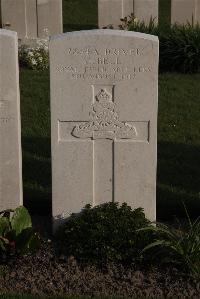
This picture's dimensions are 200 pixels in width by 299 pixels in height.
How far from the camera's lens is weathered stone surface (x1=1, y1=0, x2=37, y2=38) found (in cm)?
1417

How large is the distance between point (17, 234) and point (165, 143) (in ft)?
11.8

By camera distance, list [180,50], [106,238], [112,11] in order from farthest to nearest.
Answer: [112,11] → [180,50] → [106,238]

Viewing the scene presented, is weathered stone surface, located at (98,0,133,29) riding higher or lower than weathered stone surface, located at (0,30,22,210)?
higher

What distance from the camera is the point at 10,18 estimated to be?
1426 cm

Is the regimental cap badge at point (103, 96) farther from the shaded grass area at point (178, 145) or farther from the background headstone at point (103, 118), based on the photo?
the shaded grass area at point (178, 145)

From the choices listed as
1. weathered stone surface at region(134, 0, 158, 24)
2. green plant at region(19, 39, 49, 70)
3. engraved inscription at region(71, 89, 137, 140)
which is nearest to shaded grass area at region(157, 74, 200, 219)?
engraved inscription at region(71, 89, 137, 140)

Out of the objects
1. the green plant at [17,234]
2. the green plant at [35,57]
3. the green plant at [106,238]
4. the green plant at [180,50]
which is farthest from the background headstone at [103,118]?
the green plant at [180,50]

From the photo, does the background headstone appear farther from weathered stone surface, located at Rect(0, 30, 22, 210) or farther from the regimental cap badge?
weathered stone surface, located at Rect(0, 30, 22, 210)

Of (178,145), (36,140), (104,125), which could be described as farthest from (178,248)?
(36,140)

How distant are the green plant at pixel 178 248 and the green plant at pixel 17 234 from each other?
0.93 meters

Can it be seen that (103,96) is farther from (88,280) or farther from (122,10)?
(122,10)

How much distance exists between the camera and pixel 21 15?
46.6 ft

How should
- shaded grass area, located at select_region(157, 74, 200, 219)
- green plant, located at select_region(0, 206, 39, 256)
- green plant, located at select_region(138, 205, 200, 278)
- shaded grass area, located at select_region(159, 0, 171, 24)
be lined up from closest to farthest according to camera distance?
green plant, located at select_region(138, 205, 200, 278), green plant, located at select_region(0, 206, 39, 256), shaded grass area, located at select_region(157, 74, 200, 219), shaded grass area, located at select_region(159, 0, 171, 24)

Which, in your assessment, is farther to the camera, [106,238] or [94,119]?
[94,119]
